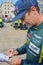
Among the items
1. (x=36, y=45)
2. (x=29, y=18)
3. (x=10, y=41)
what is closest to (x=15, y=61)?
(x=36, y=45)

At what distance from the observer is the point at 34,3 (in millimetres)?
2021

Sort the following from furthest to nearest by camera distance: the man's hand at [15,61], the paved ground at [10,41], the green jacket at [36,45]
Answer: the paved ground at [10,41]
the man's hand at [15,61]
the green jacket at [36,45]

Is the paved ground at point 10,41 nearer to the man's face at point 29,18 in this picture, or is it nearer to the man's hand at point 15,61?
the man's hand at point 15,61

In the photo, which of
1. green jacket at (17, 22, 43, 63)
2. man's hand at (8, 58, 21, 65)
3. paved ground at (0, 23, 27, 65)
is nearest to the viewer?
green jacket at (17, 22, 43, 63)

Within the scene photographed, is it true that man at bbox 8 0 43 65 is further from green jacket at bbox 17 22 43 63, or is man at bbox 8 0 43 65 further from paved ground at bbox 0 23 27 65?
paved ground at bbox 0 23 27 65

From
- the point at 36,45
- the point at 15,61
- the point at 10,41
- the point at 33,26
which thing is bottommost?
the point at 10,41

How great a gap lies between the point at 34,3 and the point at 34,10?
3.1 inches

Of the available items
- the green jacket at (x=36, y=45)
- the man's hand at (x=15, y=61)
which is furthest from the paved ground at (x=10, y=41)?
the green jacket at (x=36, y=45)

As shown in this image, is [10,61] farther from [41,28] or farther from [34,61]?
[41,28]

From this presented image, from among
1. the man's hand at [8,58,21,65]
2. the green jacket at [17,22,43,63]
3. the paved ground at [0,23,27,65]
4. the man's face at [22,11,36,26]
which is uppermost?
the man's face at [22,11,36,26]

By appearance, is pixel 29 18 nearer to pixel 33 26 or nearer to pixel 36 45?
pixel 33 26

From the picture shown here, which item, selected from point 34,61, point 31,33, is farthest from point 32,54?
point 31,33

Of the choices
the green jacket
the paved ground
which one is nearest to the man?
the green jacket

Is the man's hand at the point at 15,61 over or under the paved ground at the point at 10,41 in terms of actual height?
over
